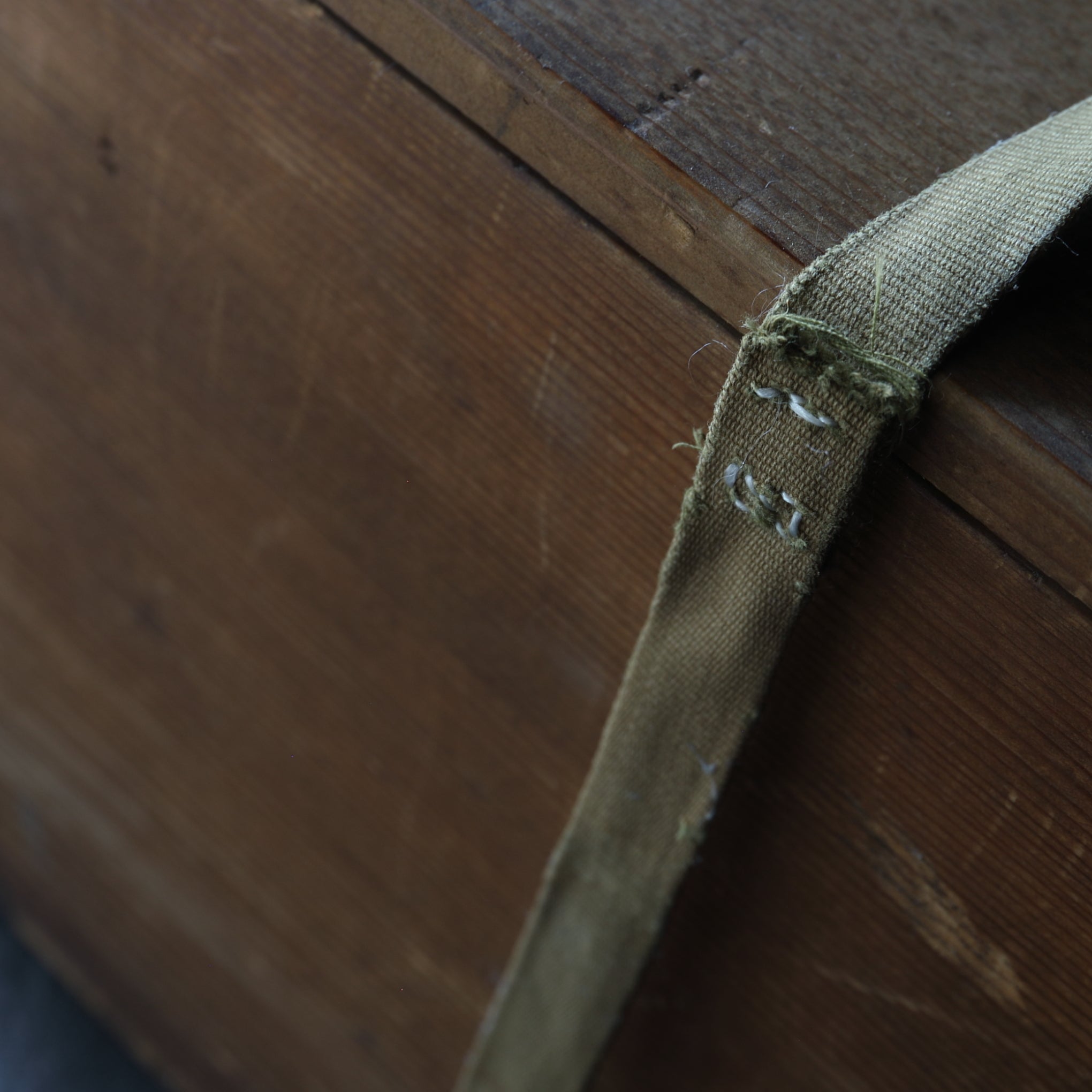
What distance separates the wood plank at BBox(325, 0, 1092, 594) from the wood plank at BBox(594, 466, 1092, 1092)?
1.5 inches

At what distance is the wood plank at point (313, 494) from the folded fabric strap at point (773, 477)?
0.12 ft

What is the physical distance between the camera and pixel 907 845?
41 centimetres

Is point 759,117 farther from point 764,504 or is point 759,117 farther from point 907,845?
point 907,845

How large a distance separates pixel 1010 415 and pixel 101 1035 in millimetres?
976

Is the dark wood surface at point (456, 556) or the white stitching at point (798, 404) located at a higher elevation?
the white stitching at point (798, 404)

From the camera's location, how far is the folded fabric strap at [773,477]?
0.31 meters

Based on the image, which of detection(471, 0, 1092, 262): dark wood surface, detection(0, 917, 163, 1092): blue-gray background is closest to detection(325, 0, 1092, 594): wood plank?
A: detection(471, 0, 1092, 262): dark wood surface

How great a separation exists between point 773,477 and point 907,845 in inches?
6.6

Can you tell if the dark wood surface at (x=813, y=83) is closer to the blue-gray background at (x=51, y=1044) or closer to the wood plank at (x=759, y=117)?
the wood plank at (x=759, y=117)

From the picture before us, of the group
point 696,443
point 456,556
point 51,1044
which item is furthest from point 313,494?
point 51,1044

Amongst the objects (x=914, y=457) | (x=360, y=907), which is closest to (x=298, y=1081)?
(x=360, y=907)

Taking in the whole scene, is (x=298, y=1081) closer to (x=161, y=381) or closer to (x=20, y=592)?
(x=20, y=592)

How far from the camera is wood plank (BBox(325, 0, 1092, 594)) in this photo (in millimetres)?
321

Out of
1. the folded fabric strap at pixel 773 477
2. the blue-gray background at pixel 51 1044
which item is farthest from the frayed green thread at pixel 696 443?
the blue-gray background at pixel 51 1044
